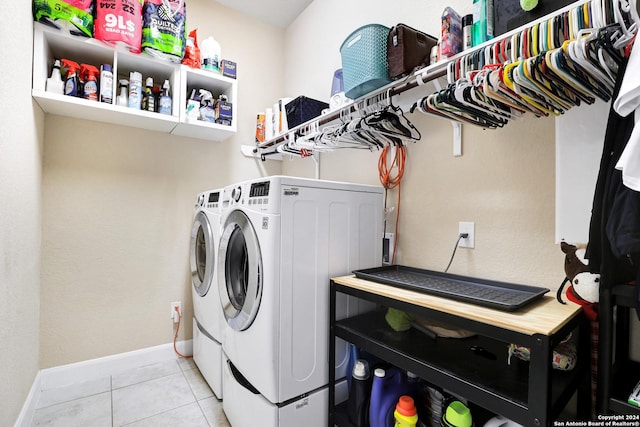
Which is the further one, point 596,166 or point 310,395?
point 310,395

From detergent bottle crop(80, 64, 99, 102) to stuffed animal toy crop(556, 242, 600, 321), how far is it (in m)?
2.55

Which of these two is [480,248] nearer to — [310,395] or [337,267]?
[337,267]

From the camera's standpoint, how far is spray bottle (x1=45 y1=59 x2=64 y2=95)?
1.74 m

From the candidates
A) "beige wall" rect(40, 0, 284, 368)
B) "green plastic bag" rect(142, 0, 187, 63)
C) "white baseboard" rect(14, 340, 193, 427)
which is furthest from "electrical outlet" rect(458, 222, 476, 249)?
"white baseboard" rect(14, 340, 193, 427)

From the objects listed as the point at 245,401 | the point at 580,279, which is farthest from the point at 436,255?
the point at 245,401

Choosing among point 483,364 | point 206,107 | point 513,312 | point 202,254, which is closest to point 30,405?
point 202,254

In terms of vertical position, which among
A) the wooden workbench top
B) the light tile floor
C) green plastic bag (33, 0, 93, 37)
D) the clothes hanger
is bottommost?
the light tile floor

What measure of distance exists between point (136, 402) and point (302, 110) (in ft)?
7.05

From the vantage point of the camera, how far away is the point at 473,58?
3.67 feet

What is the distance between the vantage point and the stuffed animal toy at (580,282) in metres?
0.93

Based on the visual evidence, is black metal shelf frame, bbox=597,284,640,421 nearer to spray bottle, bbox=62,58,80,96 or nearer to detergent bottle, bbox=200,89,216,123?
detergent bottle, bbox=200,89,216,123

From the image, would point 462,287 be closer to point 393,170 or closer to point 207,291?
point 393,170

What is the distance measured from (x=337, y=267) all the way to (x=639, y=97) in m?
1.14

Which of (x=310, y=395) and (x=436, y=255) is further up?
(x=436, y=255)
